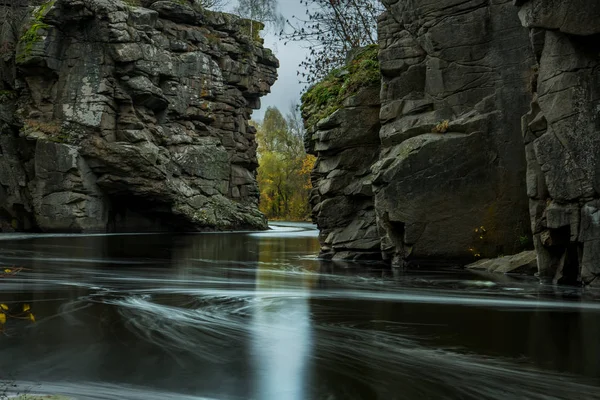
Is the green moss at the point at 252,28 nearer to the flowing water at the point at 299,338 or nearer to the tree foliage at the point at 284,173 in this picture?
the tree foliage at the point at 284,173

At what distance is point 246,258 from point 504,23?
10842mm

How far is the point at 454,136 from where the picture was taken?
50.5 ft

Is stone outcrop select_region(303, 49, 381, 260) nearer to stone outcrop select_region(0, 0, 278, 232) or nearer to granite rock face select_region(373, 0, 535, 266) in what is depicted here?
granite rock face select_region(373, 0, 535, 266)

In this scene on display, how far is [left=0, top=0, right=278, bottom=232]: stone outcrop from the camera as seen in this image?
106 feet

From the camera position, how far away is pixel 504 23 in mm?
15195

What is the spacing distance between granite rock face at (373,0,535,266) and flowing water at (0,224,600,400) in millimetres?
2151

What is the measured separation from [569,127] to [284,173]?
59.1m

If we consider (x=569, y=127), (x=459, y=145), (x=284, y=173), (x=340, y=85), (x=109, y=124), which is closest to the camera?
(x=569, y=127)

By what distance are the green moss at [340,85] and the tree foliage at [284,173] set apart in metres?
43.2

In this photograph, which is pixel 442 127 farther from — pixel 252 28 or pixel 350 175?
pixel 252 28

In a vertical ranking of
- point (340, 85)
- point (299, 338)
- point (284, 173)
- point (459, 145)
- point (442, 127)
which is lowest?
point (299, 338)

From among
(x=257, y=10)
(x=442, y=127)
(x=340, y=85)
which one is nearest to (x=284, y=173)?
(x=257, y=10)

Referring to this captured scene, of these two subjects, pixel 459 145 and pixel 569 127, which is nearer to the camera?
pixel 569 127

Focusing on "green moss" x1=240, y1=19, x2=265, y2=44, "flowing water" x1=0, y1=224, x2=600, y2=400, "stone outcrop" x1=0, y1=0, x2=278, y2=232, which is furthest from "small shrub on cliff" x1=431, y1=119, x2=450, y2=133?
"green moss" x1=240, y1=19, x2=265, y2=44
